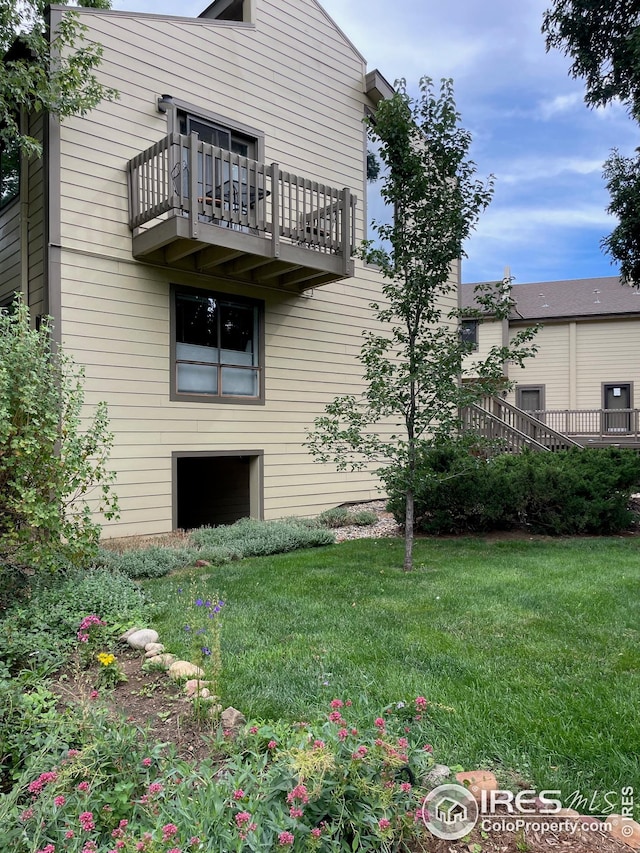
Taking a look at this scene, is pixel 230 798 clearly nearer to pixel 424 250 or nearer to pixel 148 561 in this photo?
pixel 148 561

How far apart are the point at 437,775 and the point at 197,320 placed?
6924 mm

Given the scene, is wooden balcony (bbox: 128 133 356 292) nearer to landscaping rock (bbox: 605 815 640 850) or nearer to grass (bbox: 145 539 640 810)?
grass (bbox: 145 539 640 810)

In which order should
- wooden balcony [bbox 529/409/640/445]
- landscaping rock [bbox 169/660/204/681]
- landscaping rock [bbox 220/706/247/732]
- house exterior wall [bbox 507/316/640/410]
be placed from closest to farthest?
landscaping rock [bbox 220/706/247/732] < landscaping rock [bbox 169/660/204/681] < wooden balcony [bbox 529/409/640/445] < house exterior wall [bbox 507/316/640/410]

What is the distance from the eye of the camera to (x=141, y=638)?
343 centimetres

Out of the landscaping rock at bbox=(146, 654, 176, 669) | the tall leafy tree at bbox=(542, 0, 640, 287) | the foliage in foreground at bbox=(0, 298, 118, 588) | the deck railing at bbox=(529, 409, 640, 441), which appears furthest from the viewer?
the deck railing at bbox=(529, 409, 640, 441)

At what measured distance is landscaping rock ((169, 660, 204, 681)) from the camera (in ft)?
9.41

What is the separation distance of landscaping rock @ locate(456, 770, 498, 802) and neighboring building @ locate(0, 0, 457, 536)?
5.84m

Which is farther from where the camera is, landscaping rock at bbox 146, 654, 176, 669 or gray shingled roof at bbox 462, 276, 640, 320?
gray shingled roof at bbox 462, 276, 640, 320

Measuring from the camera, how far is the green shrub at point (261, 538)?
6605mm

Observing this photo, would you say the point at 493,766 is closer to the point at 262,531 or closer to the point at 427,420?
the point at 427,420

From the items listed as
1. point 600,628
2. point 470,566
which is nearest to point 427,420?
point 470,566

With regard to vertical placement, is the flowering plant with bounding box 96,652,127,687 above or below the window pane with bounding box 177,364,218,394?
below

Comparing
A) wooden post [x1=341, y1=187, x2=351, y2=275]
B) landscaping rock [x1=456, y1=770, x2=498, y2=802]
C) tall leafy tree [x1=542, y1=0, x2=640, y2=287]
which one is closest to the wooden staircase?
tall leafy tree [x1=542, y1=0, x2=640, y2=287]

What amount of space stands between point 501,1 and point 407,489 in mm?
8152
